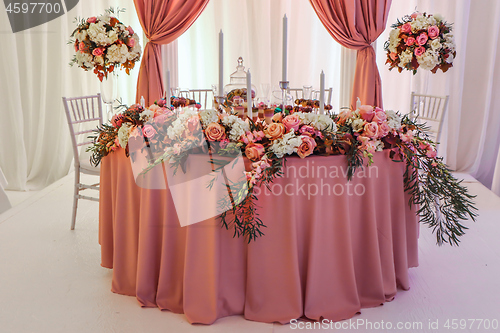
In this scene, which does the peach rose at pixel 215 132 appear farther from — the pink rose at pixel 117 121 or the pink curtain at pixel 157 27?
the pink curtain at pixel 157 27

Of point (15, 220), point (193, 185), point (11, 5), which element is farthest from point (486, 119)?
point (11, 5)

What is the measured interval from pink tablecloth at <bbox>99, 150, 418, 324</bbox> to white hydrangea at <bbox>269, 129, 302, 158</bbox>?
0.24 ft

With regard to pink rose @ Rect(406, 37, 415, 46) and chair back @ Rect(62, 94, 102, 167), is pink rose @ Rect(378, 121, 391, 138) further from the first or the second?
chair back @ Rect(62, 94, 102, 167)

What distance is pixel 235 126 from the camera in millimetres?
2074

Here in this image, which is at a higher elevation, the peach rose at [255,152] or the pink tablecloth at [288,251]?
the peach rose at [255,152]

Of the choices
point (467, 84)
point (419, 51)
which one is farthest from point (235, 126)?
point (467, 84)

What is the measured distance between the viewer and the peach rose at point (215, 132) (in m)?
2.06

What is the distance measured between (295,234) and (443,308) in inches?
36.5

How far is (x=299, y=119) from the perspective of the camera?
6.93 ft

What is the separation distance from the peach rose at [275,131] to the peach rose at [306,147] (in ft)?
0.36

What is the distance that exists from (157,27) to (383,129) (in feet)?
11.3

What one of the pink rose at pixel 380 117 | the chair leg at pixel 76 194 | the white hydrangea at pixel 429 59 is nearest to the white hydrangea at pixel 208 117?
the pink rose at pixel 380 117

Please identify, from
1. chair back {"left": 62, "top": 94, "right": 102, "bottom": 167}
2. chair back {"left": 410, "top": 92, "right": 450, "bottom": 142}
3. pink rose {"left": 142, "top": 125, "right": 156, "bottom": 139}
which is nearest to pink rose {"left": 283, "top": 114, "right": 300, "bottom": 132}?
pink rose {"left": 142, "top": 125, "right": 156, "bottom": 139}

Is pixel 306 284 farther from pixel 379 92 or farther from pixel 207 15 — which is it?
pixel 207 15
